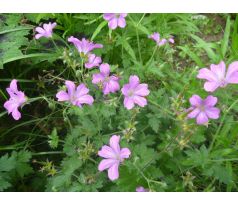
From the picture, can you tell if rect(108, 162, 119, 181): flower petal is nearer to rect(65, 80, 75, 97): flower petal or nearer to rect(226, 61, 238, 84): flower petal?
rect(65, 80, 75, 97): flower petal

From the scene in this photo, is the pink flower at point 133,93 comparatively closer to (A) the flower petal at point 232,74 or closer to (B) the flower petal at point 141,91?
→ (B) the flower petal at point 141,91

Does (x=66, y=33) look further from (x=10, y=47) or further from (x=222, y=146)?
(x=222, y=146)

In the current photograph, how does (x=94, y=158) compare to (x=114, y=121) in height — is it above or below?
below

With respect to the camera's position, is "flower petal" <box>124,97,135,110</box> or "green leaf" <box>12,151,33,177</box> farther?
"green leaf" <box>12,151,33,177</box>

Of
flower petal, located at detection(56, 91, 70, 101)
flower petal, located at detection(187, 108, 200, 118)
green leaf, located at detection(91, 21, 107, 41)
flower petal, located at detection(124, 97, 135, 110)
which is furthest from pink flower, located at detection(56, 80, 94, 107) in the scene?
green leaf, located at detection(91, 21, 107, 41)

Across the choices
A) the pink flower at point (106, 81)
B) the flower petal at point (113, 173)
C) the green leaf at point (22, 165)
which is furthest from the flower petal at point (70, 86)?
the green leaf at point (22, 165)

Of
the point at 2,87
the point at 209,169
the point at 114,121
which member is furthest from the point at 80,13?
the point at 209,169

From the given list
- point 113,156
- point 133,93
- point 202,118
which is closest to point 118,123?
point 133,93
